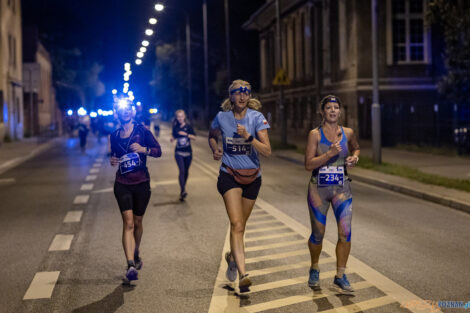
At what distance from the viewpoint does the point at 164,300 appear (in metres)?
5.69

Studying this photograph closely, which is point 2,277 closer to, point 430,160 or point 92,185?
point 92,185

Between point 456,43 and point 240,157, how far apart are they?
19.8 metres

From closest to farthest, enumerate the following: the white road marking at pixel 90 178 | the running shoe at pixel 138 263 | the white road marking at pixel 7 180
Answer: the running shoe at pixel 138 263, the white road marking at pixel 7 180, the white road marking at pixel 90 178

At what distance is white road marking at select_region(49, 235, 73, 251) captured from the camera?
320 inches

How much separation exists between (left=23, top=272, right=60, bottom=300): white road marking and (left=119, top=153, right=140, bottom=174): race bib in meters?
1.28

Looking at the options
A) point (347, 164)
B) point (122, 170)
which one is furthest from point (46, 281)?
point (347, 164)

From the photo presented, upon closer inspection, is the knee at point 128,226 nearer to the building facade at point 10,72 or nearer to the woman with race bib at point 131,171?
the woman with race bib at point 131,171

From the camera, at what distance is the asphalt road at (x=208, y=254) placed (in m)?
5.67

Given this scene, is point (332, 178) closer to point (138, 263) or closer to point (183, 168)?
point (138, 263)

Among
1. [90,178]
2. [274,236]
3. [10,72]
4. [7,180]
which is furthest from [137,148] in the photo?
[10,72]

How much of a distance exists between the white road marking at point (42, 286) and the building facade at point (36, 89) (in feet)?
116

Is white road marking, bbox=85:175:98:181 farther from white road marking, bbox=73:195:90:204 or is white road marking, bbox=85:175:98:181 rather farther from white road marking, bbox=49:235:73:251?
white road marking, bbox=49:235:73:251

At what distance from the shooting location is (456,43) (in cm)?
2352

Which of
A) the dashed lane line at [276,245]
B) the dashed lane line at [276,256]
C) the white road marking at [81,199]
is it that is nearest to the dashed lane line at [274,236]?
the dashed lane line at [276,245]
